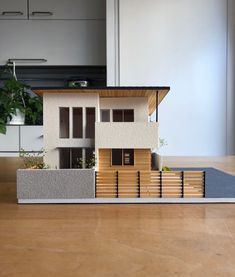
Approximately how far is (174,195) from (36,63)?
2236mm

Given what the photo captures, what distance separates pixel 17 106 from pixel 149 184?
6.57 ft

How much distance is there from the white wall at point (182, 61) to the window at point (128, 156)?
1644 mm

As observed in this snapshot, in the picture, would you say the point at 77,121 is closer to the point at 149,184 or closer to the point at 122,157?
the point at 122,157

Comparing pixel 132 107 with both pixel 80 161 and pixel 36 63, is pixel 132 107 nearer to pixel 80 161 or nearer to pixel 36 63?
pixel 80 161

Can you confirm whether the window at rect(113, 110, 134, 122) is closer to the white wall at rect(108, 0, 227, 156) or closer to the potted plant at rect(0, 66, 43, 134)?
the white wall at rect(108, 0, 227, 156)

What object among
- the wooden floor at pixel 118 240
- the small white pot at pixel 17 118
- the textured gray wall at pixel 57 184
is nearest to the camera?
the wooden floor at pixel 118 240

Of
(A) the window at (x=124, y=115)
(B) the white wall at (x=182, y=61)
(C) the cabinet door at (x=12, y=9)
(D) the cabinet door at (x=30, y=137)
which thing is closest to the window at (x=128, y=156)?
(A) the window at (x=124, y=115)

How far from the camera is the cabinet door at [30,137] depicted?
2420mm

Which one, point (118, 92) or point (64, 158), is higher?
point (118, 92)

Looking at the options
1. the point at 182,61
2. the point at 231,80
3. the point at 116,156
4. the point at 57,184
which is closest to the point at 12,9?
the point at 182,61

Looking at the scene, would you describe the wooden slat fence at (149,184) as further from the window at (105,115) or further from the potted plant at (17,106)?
the potted plant at (17,106)

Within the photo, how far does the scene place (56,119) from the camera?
70 cm

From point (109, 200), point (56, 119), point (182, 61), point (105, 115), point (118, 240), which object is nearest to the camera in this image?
point (118, 240)

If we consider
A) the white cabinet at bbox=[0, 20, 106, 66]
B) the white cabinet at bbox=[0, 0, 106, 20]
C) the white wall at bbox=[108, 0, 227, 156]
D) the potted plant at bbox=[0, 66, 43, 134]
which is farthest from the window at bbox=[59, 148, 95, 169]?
the white cabinet at bbox=[0, 0, 106, 20]
